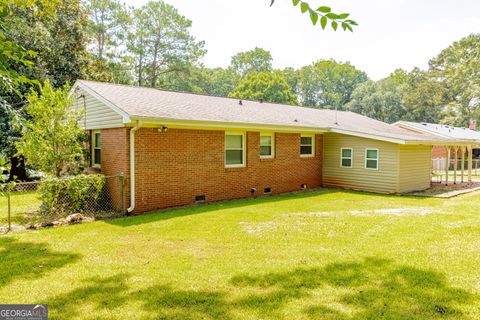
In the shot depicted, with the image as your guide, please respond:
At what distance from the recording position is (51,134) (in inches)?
403

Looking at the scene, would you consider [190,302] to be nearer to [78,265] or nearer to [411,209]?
[78,265]

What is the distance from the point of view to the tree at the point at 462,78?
42031 millimetres

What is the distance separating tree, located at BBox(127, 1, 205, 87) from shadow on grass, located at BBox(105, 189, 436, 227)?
108ft

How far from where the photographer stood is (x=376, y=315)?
12.7 feet

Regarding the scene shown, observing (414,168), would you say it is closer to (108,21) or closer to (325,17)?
(325,17)

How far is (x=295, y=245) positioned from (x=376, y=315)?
9.21ft

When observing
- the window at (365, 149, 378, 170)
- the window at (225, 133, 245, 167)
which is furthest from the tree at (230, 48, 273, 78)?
the window at (225, 133, 245, 167)

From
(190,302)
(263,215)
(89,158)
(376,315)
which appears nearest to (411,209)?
(263,215)

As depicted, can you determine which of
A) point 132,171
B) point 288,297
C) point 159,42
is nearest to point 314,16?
point 288,297

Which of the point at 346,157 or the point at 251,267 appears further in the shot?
the point at 346,157

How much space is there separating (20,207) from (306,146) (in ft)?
36.2

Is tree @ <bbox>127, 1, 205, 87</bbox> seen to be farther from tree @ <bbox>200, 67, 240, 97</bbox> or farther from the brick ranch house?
the brick ranch house

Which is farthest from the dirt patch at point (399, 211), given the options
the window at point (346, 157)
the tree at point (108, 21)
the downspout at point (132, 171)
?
the tree at point (108, 21)

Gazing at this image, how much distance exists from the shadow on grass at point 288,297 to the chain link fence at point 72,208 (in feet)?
15.5
